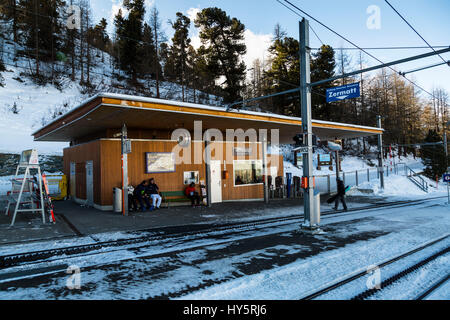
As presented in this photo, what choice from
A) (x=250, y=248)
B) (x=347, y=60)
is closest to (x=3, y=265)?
(x=250, y=248)

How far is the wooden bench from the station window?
360cm

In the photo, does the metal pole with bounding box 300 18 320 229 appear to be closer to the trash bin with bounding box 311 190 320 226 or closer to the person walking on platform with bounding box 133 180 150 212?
the trash bin with bounding box 311 190 320 226

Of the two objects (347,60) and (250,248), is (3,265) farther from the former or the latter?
(347,60)

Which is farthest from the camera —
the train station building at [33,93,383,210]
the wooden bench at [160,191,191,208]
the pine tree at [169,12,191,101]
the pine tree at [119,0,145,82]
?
the pine tree at [119,0,145,82]

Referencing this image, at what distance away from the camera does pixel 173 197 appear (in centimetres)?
1503

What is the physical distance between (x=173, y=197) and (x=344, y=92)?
9.79 meters

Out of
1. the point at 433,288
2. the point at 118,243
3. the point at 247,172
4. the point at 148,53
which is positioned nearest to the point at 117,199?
the point at 118,243

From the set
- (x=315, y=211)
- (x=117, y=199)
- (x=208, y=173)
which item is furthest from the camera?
(x=208, y=173)

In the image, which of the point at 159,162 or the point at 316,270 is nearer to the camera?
the point at 316,270

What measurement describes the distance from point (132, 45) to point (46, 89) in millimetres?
14999

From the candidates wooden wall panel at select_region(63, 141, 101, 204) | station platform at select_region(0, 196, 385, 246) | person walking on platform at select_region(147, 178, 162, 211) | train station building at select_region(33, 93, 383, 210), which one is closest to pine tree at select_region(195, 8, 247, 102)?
train station building at select_region(33, 93, 383, 210)

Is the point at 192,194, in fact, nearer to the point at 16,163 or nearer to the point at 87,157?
the point at 87,157

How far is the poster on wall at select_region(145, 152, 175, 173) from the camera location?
14.5 m

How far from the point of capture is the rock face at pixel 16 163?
87.0 feet
